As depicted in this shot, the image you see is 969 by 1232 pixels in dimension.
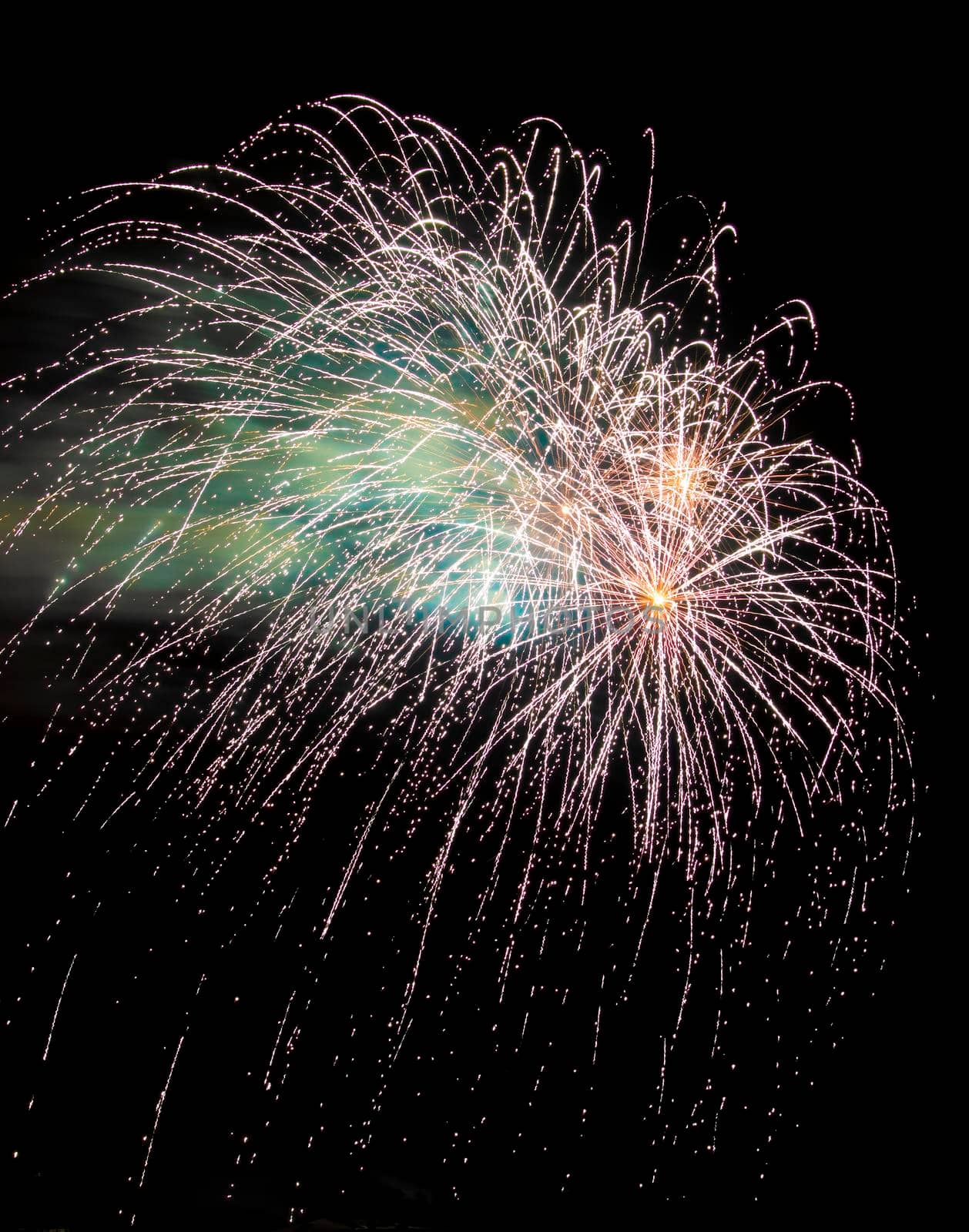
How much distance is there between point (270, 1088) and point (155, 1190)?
2.92 m

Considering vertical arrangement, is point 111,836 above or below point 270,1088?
above

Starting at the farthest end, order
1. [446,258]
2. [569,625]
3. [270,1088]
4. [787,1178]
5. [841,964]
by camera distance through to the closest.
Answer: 1. [270,1088]
2. [787,1178]
3. [841,964]
4. [569,625]
5. [446,258]

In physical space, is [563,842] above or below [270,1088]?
above

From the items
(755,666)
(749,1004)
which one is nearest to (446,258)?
(755,666)

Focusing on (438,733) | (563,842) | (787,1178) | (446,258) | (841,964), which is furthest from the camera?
(787,1178)

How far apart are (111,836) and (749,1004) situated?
10.6 metres

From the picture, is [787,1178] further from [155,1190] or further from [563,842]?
[155,1190]

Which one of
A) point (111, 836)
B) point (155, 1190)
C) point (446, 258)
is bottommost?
point (155, 1190)

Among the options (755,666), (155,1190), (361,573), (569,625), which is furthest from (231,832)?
(755,666)

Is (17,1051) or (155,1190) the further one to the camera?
(17,1051)

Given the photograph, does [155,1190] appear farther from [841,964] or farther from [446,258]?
[446,258]

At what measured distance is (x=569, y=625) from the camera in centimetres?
625

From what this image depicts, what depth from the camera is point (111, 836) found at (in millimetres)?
12992

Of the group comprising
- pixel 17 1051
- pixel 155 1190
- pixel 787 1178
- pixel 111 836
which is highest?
pixel 111 836
